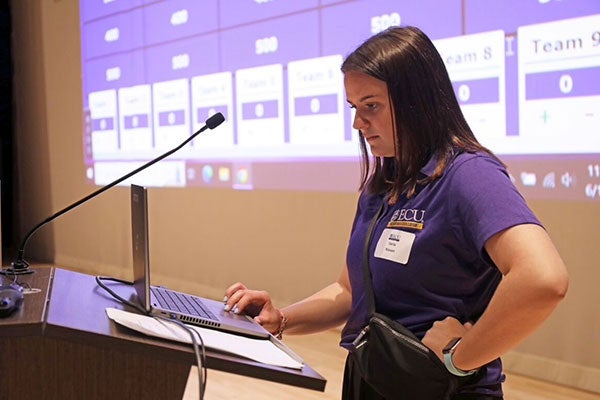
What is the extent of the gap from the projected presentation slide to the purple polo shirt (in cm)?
171

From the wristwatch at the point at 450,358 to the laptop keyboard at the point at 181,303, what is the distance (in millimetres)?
346

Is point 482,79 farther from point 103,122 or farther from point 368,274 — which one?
point 103,122

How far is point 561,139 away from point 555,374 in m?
0.94

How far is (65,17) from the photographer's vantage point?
602cm

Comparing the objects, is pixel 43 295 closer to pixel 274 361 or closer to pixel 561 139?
pixel 274 361

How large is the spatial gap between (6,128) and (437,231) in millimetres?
6677

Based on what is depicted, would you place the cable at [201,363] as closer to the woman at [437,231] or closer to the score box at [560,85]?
the woman at [437,231]

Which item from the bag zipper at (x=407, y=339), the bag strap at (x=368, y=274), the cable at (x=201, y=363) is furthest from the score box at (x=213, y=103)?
the cable at (x=201, y=363)

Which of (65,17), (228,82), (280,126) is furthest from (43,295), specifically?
(65,17)

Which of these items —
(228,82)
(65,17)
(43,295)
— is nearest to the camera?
(43,295)

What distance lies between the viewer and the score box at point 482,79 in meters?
2.87

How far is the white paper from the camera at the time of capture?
892mm

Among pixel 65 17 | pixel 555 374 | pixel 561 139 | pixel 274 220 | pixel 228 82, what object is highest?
pixel 65 17

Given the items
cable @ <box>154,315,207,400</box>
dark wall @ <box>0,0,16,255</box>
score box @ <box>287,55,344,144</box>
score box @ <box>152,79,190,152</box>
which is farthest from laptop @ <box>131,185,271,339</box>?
dark wall @ <box>0,0,16,255</box>
